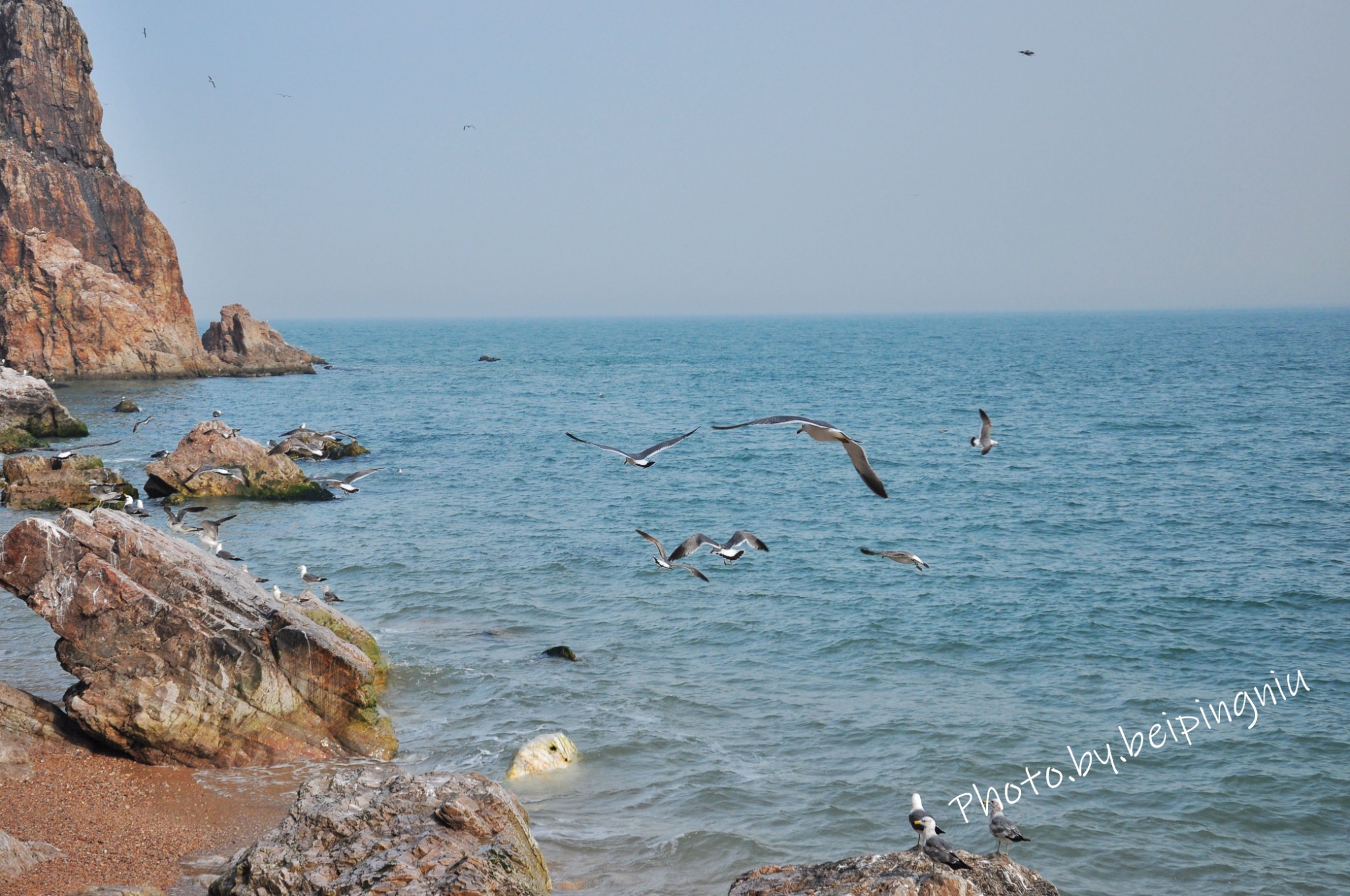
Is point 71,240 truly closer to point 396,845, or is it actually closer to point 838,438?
Result: point 838,438

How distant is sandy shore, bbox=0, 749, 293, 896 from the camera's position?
9.45m

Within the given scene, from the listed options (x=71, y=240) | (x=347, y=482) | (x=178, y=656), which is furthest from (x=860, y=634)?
(x=71, y=240)

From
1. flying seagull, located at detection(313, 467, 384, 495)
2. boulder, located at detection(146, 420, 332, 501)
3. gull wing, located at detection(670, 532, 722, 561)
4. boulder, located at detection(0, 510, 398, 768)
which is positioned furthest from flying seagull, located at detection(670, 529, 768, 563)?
boulder, located at detection(146, 420, 332, 501)

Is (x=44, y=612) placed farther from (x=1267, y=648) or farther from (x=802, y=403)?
(x=802, y=403)

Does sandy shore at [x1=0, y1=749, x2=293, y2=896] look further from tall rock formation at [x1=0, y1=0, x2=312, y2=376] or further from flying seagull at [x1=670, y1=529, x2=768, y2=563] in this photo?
tall rock formation at [x1=0, y1=0, x2=312, y2=376]

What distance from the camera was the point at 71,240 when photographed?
67250mm

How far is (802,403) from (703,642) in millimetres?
45091

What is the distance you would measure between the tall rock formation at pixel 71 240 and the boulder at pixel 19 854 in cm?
6060

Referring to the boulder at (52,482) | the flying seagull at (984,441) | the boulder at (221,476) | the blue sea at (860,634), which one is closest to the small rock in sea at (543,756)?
the blue sea at (860,634)

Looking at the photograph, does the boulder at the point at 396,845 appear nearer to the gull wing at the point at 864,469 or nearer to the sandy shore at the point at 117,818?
the sandy shore at the point at 117,818

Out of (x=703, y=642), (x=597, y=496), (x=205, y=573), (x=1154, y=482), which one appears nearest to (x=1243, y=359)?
(x=1154, y=482)

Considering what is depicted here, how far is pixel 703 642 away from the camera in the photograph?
18578mm

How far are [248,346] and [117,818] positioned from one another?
72026 mm

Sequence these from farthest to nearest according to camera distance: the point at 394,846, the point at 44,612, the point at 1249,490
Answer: the point at 1249,490 → the point at 44,612 → the point at 394,846
